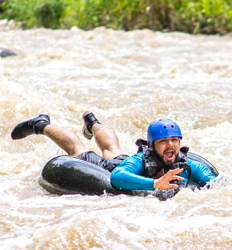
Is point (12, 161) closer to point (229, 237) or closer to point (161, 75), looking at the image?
point (229, 237)

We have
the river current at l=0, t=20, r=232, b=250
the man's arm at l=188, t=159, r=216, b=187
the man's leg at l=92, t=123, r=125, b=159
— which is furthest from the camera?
the man's leg at l=92, t=123, r=125, b=159

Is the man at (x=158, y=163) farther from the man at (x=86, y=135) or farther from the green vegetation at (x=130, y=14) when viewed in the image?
the green vegetation at (x=130, y=14)

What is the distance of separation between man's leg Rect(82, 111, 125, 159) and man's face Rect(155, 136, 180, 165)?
749 mm

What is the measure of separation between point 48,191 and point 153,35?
1186 centimetres

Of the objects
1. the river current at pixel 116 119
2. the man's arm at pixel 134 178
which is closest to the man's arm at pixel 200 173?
the river current at pixel 116 119

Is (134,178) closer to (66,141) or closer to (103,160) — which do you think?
(103,160)

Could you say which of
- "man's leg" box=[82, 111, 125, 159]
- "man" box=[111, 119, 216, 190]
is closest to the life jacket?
"man" box=[111, 119, 216, 190]

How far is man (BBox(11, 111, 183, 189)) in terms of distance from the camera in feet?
13.4

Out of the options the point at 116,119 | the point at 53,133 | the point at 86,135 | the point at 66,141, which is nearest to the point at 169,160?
the point at 66,141

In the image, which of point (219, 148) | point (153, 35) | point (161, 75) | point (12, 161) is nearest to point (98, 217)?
point (12, 161)

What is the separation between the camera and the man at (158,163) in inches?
134

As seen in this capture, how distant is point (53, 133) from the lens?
4473mm

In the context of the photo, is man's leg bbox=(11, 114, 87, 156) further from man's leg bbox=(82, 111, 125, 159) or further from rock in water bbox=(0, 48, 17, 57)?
rock in water bbox=(0, 48, 17, 57)

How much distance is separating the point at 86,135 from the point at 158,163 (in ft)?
4.86
